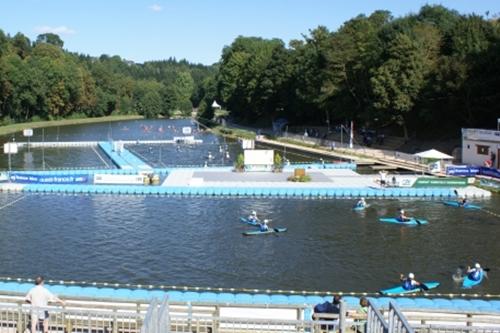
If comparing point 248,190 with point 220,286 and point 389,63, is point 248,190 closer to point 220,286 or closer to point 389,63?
point 220,286

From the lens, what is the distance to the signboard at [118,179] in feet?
142

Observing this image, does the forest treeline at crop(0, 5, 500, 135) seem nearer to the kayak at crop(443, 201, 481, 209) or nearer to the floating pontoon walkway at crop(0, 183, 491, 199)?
the floating pontoon walkway at crop(0, 183, 491, 199)

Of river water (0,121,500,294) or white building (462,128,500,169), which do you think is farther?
white building (462,128,500,169)

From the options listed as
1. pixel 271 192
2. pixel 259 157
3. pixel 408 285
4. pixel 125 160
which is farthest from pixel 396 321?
pixel 125 160

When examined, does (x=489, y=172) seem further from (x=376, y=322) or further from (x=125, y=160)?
(x=376, y=322)

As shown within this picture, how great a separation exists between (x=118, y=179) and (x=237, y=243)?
57.1 ft

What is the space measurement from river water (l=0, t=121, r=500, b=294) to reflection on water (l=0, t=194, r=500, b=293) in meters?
0.05

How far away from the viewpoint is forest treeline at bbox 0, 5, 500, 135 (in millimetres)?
59875

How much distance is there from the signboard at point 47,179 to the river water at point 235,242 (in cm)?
247

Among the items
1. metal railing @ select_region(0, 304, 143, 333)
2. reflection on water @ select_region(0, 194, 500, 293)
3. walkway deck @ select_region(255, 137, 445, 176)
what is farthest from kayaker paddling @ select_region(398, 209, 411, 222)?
metal railing @ select_region(0, 304, 143, 333)

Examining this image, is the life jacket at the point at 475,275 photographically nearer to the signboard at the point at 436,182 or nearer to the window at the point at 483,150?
the signboard at the point at 436,182

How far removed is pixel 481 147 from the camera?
5147 cm

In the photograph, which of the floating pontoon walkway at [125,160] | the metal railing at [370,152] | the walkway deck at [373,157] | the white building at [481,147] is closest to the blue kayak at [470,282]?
the walkway deck at [373,157]

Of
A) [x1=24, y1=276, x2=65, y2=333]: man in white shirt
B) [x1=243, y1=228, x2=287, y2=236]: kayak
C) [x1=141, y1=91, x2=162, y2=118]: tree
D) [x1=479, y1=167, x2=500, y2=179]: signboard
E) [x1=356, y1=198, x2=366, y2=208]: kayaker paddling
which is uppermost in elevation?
[x1=141, y1=91, x2=162, y2=118]: tree
